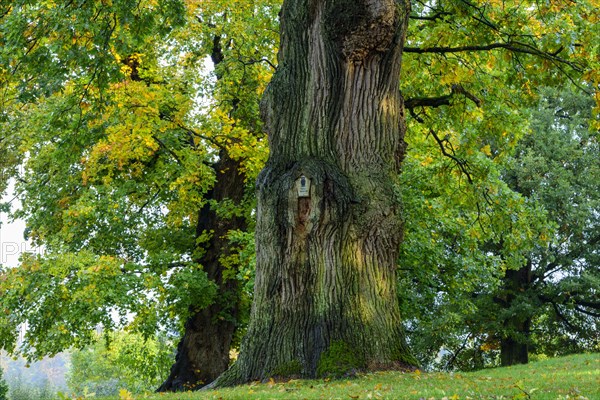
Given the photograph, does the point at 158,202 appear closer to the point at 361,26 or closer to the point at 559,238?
the point at 361,26

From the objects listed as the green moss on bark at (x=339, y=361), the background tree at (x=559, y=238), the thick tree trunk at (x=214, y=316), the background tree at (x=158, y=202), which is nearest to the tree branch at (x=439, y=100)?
the background tree at (x=158, y=202)

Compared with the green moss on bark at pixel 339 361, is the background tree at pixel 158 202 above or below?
above

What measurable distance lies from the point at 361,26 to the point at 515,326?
20914 mm

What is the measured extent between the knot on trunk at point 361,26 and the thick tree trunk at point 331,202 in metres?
0.01

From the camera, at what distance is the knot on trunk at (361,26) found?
827 cm

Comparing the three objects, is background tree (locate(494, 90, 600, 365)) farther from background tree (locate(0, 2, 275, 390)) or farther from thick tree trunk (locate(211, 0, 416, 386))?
thick tree trunk (locate(211, 0, 416, 386))

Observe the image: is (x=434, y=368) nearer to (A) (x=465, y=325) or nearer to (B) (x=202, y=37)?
(A) (x=465, y=325)

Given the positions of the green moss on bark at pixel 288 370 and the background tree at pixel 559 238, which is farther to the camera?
the background tree at pixel 559 238

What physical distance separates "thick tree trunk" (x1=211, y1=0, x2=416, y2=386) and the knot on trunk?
0.01m

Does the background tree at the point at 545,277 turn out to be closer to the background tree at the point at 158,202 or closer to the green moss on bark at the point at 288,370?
the background tree at the point at 158,202

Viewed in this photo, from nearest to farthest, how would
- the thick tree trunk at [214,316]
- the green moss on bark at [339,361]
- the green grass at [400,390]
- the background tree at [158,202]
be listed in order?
1. the green grass at [400,390]
2. the green moss on bark at [339,361]
3. the background tree at [158,202]
4. the thick tree trunk at [214,316]

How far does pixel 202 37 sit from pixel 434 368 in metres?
17.9

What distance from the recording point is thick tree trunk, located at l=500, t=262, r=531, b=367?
2619 centimetres

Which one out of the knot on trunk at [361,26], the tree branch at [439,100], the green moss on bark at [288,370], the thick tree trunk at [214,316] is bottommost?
the green moss on bark at [288,370]
